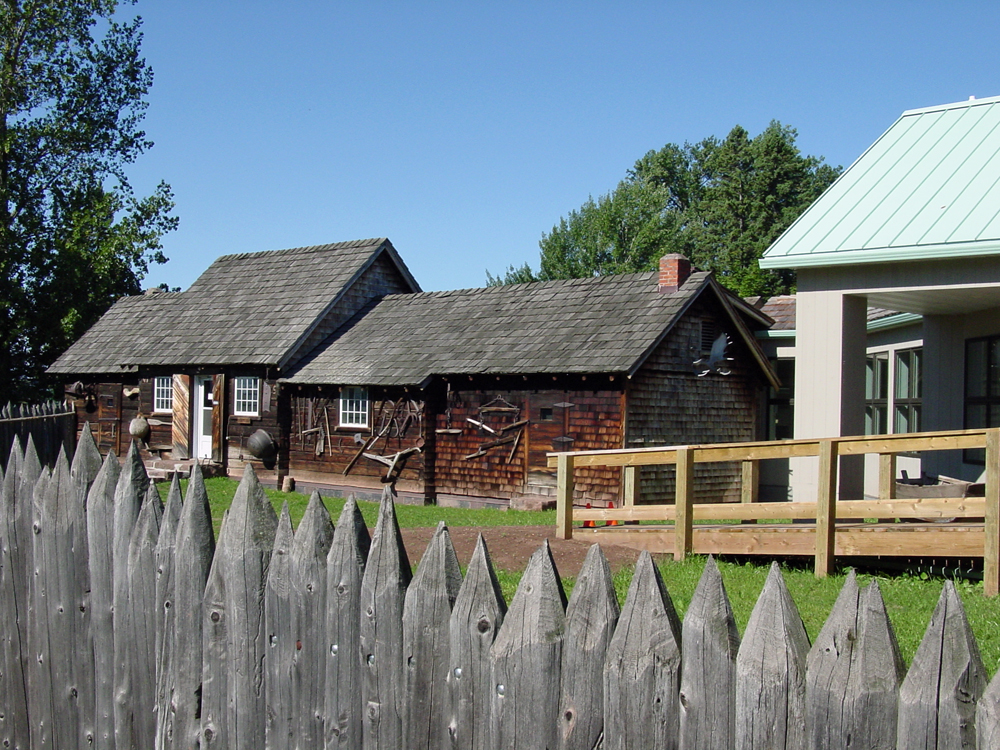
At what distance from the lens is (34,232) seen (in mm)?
40656

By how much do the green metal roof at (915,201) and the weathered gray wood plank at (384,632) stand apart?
8.52 metres

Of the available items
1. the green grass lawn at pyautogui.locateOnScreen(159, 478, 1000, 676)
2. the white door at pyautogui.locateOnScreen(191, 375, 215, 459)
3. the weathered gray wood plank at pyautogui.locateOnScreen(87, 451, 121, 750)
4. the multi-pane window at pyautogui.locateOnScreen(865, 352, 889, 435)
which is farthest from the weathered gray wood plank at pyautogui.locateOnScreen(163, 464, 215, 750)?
the white door at pyautogui.locateOnScreen(191, 375, 215, 459)

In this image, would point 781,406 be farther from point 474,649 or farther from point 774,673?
point 774,673

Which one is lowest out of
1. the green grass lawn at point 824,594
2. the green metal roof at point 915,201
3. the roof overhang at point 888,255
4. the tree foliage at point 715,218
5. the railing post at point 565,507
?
the green grass lawn at point 824,594

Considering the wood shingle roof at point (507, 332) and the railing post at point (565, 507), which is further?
the wood shingle roof at point (507, 332)

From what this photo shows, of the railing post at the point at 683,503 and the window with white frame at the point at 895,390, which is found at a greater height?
the window with white frame at the point at 895,390

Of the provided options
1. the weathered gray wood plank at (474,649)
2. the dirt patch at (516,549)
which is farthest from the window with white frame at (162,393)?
the weathered gray wood plank at (474,649)

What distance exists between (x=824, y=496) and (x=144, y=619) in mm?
6674

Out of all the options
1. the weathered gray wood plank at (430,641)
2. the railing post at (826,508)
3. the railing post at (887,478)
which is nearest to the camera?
the weathered gray wood plank at (430,641)

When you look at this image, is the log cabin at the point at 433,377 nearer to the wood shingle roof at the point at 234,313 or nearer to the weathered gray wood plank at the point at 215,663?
the wood shingle roof at the point at 234,313

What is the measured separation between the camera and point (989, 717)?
6.79 ft

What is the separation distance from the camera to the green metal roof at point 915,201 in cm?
1063

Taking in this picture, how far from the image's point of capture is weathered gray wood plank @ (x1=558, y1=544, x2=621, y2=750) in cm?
262

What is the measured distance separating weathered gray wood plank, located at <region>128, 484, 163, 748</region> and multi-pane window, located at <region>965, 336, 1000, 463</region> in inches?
484
